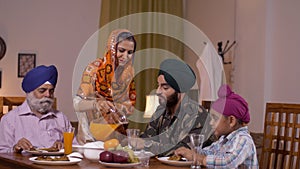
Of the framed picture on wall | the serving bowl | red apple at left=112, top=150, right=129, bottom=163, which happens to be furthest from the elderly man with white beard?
the framed picture on wall

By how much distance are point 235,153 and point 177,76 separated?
68 cm

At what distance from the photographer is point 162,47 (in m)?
5.55

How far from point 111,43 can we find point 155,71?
2.65 metres

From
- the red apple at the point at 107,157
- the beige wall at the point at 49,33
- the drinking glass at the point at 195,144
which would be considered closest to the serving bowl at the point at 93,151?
the red apple at the point at 107,157

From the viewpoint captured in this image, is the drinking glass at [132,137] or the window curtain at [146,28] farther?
the window curtain at [146,28]

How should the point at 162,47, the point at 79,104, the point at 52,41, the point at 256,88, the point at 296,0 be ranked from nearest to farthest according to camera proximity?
1. the point at 79,104
2. the point at 296,0
3. the point at 256,88
4. the point at 52,41
5. the point at 162,47

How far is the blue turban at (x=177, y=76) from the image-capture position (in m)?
2.80

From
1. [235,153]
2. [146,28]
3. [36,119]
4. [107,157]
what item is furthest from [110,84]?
[146,28]

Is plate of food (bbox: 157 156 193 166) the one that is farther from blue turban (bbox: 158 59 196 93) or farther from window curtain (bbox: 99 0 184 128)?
window curtain (bbox: 99 0 184 128)

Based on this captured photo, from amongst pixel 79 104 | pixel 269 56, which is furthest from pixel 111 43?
pixel 269 56

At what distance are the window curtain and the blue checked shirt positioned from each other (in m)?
2.73

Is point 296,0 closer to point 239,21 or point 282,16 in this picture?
point 282,16

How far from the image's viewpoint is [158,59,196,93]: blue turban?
2797mm

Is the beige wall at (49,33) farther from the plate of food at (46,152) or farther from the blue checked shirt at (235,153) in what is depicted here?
the blue checked shirt at (235,153)
